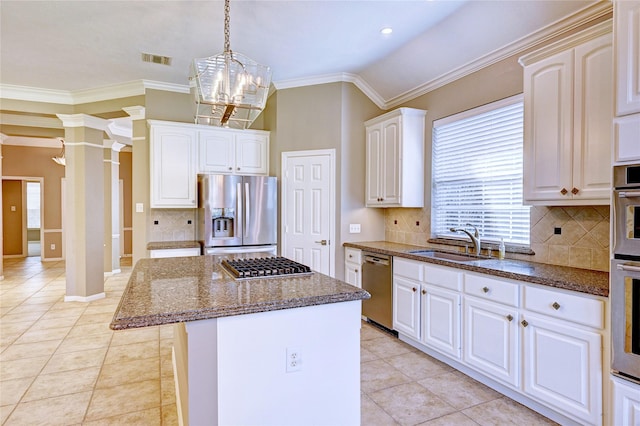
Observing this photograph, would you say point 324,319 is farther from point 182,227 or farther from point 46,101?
point 46,101

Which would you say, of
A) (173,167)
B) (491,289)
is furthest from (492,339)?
(173,167)

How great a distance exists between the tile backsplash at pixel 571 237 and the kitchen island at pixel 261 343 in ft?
6.07

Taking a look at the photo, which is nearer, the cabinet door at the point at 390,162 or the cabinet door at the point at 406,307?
the cabinet door at the point at 406,307

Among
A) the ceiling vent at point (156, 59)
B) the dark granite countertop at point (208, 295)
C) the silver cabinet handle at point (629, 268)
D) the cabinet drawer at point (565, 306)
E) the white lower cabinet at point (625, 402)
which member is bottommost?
the white lower cabinet at point (625, 402)

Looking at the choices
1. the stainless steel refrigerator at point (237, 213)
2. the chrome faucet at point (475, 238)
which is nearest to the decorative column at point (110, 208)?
the stainless steel refrigerator at point (237, 213)

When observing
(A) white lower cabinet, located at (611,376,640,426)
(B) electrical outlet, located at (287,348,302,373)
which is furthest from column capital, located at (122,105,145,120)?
(A) white lower cabinet, located at (611,376,640,426)

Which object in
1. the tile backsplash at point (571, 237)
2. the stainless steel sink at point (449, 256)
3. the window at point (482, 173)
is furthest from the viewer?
the stainless steel sink at point (449, 256)

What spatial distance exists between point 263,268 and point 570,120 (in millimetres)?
2229

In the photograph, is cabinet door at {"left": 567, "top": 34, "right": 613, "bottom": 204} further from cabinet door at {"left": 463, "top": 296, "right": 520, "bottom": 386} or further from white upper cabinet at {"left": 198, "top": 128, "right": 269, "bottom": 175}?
white upper cabinet at {"left": 198, "top": 128, "right": 269, "bottom": 175}

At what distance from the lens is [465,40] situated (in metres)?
3.22

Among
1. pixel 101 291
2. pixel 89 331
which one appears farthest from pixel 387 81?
pixel 101 291

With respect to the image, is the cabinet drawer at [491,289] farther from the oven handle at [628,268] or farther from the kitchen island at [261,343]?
the kitchen island at [261,343]

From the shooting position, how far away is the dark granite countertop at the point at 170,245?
13.6 feet

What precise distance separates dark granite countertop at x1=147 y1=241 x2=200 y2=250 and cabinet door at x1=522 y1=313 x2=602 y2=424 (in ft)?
11.6
